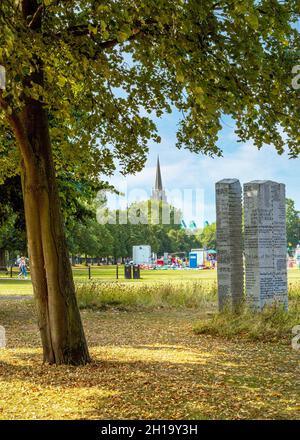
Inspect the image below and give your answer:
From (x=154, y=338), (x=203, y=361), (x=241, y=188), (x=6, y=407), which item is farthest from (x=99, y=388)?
(x=241, y=188)

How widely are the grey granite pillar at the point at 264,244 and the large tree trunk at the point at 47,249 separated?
19.8ft

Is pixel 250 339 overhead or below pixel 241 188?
below

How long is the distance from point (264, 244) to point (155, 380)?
6.90m

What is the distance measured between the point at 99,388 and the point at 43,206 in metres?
2.84

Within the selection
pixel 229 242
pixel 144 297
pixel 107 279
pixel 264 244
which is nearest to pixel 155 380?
pixel 264 244

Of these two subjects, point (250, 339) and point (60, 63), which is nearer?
point (60, 63)

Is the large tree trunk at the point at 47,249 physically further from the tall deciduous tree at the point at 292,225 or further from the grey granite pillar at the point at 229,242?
the tall deciduous tree at the point at 292,225

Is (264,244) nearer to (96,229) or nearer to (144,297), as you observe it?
(144,297)

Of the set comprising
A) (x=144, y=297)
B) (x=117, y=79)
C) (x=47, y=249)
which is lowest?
(x=144, y=297)

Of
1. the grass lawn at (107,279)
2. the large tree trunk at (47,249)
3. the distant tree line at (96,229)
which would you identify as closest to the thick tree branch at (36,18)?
the large tree trunk at (47,249)

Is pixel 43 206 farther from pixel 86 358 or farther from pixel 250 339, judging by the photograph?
pixel 250 339

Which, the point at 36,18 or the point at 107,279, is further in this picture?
the point at 107,279

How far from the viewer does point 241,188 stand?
15.2 m

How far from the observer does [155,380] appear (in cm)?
778
